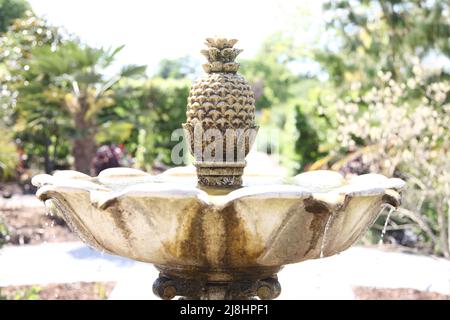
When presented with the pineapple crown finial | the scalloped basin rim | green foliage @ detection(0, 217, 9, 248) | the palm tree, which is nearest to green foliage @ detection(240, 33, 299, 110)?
the palm tree

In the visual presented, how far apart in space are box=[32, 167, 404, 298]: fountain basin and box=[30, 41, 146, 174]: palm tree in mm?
7808

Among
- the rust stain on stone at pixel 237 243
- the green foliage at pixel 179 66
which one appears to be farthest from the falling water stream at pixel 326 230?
the green foliage at pixel 179 66

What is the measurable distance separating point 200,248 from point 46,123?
10.2 meters

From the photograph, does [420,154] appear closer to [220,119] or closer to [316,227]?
[220,119]

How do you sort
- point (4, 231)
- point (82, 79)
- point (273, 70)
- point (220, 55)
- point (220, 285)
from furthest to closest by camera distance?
point (273, 70) < point (82, 79) < point (4, 231) < point (220, 55) < point (220, 285)

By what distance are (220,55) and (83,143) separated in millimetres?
Result: 7934

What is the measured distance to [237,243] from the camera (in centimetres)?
241

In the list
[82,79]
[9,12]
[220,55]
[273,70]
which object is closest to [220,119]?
[220,55]

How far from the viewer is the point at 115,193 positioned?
231 cm

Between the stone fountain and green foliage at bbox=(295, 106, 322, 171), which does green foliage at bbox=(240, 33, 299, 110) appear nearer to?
green foliage at bbox=(295, 106, 322, 171)
